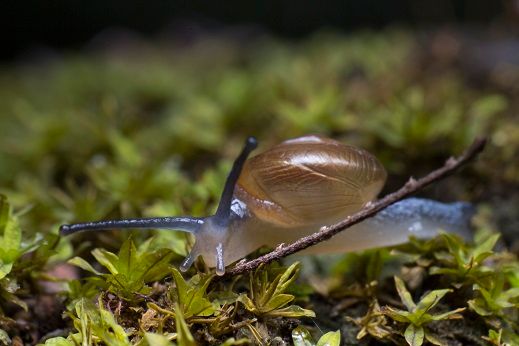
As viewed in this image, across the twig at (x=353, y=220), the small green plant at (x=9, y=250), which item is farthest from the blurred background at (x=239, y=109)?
the twig at (x=353, y=220)

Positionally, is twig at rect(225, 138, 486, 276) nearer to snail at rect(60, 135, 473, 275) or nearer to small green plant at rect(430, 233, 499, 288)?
snail at rect(60, 135, 473, 275)

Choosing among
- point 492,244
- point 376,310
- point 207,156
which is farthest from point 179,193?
point 492,244

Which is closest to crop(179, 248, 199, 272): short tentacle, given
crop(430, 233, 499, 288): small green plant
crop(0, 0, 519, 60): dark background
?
crop(430, 233, 499, 288): small green plant

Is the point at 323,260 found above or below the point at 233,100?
below

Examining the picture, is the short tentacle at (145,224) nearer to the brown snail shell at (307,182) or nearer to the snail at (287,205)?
the snail at (287,205)

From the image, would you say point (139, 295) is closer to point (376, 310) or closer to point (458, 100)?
point (376, 310)

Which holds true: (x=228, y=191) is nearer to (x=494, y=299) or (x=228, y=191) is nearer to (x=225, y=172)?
(x=225, y=172)
